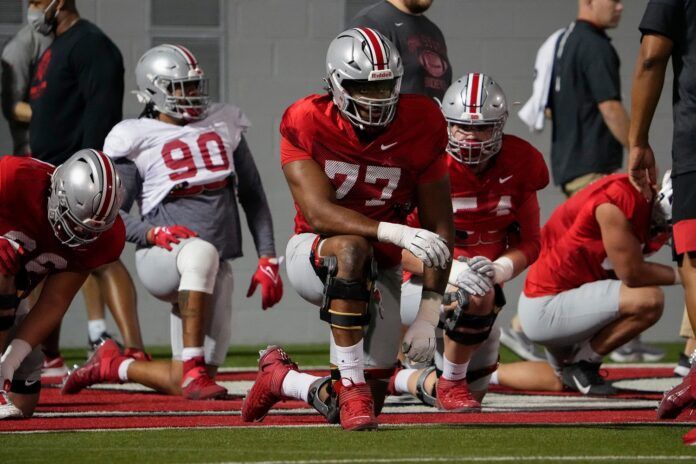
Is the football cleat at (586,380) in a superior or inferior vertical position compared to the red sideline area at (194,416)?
inferior

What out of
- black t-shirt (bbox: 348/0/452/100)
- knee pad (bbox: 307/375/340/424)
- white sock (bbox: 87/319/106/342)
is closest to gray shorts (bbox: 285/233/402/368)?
knee pad (bbox: 307/375/340/424)

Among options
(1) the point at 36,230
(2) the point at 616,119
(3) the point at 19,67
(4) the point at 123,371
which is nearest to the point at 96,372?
(4) the point at 123,371

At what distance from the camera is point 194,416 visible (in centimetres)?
467

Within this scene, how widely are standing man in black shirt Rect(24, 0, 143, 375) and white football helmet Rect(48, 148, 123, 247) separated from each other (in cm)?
176

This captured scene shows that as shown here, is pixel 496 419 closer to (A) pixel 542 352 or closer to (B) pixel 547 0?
(A) pixel 542 352

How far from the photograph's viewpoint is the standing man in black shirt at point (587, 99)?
690 centimetres

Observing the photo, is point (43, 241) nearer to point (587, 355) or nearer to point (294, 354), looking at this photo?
point (587, 355)

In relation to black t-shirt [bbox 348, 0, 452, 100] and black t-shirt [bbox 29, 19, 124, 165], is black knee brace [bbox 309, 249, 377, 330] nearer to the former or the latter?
black t-shirt [bbox 348, 0, 452, 100]

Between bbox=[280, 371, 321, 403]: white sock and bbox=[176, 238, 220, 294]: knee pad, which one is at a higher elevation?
bbox=[280, 371, 321, 403]: white sock

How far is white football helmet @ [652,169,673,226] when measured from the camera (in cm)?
546

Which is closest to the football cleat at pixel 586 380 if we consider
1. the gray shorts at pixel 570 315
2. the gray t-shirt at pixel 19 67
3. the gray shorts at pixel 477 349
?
the gray shorts at pixel 570 315

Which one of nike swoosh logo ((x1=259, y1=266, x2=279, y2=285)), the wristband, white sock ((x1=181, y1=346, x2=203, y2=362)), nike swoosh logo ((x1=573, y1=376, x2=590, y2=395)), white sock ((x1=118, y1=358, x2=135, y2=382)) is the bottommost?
white sock ((x1=118, y1=358, x2=135, y2=382))

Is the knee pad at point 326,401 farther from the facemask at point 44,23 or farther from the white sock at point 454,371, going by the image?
the facemask at point 44,23

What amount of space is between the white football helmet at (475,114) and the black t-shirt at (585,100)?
6.24 feet
